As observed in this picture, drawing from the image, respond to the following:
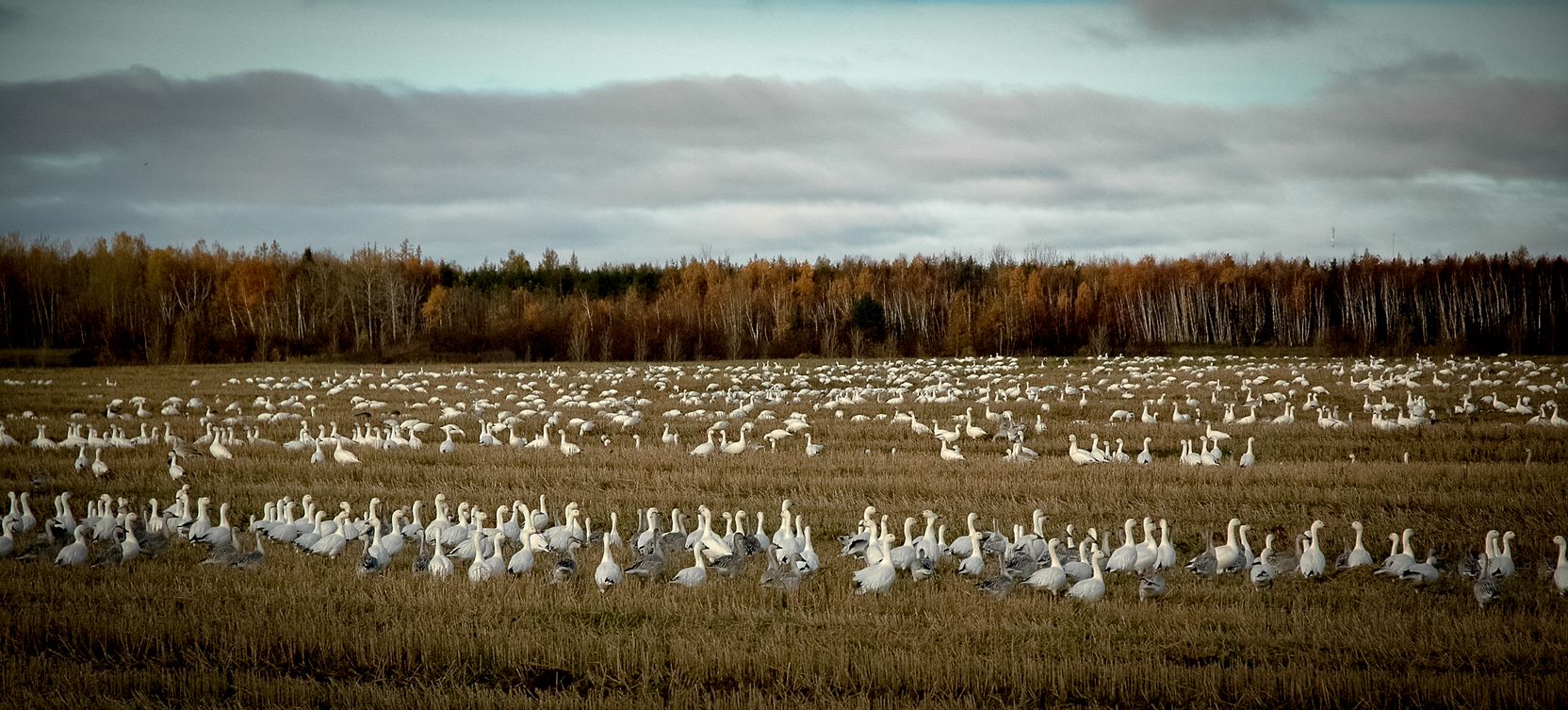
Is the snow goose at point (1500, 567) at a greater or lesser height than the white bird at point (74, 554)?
lesser

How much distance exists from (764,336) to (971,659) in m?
67.1

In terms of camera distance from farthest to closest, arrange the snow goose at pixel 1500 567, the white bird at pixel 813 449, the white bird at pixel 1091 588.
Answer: the white bird at pixel 813 449 → the snow goose at pixel 1500 567 → the white bird at pixel 1091 588

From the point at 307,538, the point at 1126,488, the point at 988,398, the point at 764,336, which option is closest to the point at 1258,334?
the point at 764,336

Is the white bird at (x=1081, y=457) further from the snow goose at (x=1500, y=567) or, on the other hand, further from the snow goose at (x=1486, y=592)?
the snow goose at (x=1486, y=592)

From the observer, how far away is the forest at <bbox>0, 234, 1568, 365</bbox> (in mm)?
61938

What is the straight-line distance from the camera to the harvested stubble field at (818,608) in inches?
261

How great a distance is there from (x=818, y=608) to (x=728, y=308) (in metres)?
68.6

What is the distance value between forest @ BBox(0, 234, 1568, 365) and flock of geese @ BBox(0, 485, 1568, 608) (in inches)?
1924

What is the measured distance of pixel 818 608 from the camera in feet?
27.9

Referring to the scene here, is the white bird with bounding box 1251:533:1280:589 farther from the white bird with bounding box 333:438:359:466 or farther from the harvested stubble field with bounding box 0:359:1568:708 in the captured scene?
the white bird with bounding box 333:438:359:466

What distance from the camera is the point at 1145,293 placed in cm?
8350

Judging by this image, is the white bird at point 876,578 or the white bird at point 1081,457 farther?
the white bird at point 1081,457

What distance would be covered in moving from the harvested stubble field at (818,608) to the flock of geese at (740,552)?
152 mm

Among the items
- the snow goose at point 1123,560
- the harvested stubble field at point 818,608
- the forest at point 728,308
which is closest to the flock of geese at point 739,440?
the snow goose at point 1123,560
